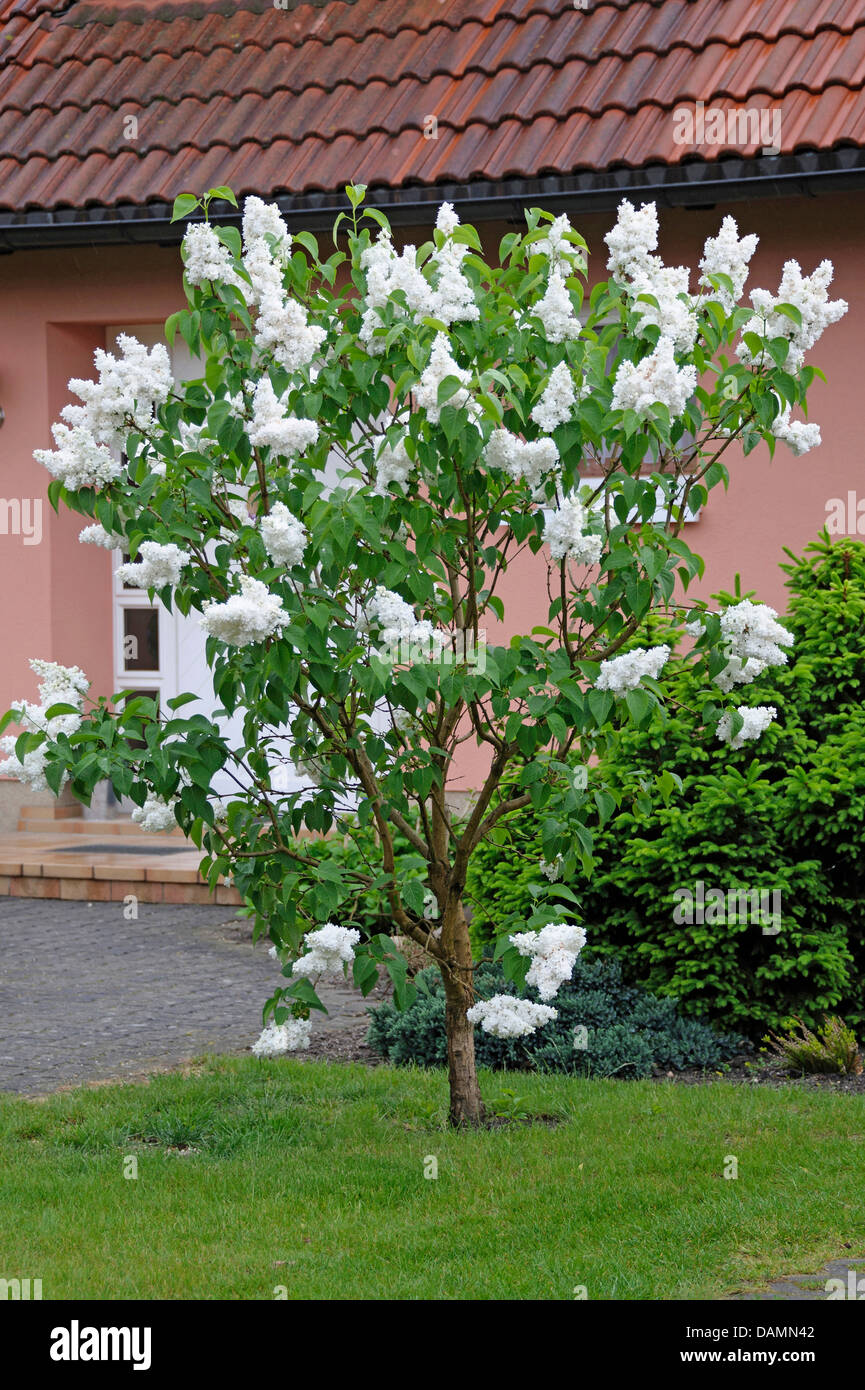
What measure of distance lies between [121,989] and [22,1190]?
3037 mm

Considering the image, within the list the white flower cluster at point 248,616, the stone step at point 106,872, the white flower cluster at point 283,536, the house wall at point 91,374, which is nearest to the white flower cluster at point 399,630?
the white flower cluster at point 283,536

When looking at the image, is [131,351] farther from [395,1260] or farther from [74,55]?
[74,55]

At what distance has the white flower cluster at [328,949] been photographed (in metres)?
4.43

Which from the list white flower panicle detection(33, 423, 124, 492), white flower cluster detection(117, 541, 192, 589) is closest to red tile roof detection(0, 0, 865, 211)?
white flower panicle detection(33, 423, 124, 492)

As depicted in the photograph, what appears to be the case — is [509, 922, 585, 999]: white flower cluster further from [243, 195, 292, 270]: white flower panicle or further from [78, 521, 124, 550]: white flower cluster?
[243, 195, 292, 270]: white flower panicle

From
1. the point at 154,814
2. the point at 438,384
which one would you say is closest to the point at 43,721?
the point at 154,814

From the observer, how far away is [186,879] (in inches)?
393

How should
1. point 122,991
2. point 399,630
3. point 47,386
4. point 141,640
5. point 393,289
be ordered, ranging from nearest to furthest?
point 399,630 → point 393,289 → point 122,991 → point 47,386 → point 141,640

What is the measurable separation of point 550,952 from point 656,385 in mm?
1601

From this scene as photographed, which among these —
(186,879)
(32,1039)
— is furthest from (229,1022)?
(186,879)

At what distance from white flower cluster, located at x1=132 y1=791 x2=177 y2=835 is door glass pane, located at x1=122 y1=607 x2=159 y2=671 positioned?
23.3 feet

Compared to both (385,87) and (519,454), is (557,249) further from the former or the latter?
(385,87)

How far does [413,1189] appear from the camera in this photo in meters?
4.75

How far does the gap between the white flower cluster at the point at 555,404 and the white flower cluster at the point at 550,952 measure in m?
1.42
